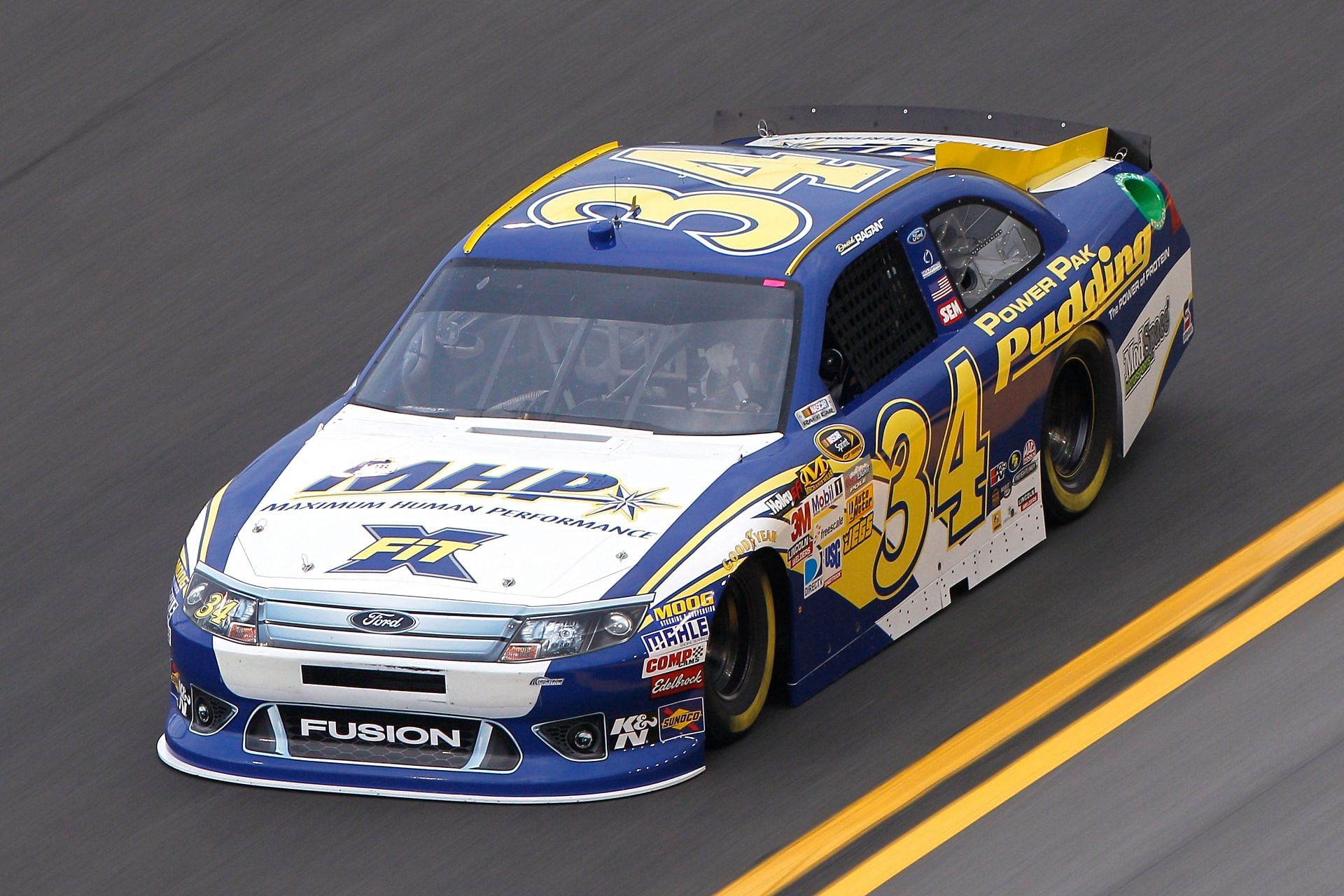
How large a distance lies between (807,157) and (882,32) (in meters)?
5.41

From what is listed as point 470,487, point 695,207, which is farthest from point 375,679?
point 695,207

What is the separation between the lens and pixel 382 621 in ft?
23.6

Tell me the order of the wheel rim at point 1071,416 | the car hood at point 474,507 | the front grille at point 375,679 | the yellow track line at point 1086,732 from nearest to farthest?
the yellow track line at point 1086,732
the front grille at point 375,679
the car hood at point 474,507
the wheel rim at point 1071,416

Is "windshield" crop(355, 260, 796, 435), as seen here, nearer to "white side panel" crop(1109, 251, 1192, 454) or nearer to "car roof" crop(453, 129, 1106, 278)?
"car roof" crop(453, 129, 1106, 278)

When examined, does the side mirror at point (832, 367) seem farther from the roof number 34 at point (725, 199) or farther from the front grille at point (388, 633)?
the front grille at point (388, 633)

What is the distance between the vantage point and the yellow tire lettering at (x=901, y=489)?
324 inches

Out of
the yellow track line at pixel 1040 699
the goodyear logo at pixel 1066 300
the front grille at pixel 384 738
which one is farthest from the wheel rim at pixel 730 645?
the goodyear logo at pixel 1066 300

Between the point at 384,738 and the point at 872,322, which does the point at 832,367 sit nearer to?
the point at 872,322

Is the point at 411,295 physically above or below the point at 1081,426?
above

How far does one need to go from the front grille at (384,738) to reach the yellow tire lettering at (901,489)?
1679 mm

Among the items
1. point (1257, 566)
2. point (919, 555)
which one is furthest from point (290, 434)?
point (1257, 566)

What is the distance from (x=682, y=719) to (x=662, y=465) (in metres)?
0.92

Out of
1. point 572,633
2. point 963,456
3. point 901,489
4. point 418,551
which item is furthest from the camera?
point 963,456

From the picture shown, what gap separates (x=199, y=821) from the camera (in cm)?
732
